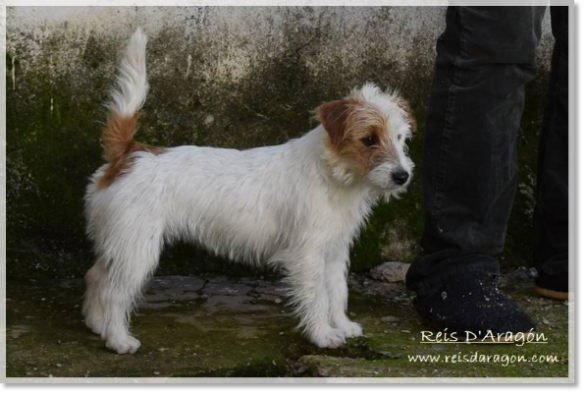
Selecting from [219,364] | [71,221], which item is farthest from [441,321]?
[71,221]

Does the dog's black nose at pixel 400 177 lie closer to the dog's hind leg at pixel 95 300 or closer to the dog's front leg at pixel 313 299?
the dog's front leg at pixel 313 299

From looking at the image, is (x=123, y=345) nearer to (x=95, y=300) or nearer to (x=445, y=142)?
(x=95, y=300)

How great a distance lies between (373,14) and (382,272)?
51.8 inches

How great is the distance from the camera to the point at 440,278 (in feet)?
12.5

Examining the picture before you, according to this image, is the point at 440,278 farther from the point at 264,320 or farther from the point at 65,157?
the point at 65,157

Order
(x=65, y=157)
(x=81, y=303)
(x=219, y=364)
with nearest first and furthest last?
(x=219, y=364), (x=81, y=303), (x=65, y=157)

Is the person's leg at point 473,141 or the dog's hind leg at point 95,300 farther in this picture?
the dog's hind leg at point 95,300

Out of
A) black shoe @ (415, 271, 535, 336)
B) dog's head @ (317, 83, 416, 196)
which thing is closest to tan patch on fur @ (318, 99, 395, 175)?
dog's head @ (317, 83, 416, 196)

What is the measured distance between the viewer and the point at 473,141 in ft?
11.9

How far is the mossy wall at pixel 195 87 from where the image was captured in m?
4.47

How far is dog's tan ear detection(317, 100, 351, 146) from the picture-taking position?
3559mm

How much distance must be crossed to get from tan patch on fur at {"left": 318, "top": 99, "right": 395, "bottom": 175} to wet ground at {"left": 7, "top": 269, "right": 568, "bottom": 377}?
753 mm

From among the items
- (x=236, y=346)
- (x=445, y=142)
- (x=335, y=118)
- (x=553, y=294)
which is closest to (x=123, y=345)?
(x=236, y=346)

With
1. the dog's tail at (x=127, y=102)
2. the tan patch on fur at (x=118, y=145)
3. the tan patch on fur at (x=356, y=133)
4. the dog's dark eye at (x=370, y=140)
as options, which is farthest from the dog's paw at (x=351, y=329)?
the dog's tail at (x=127, y=102)
